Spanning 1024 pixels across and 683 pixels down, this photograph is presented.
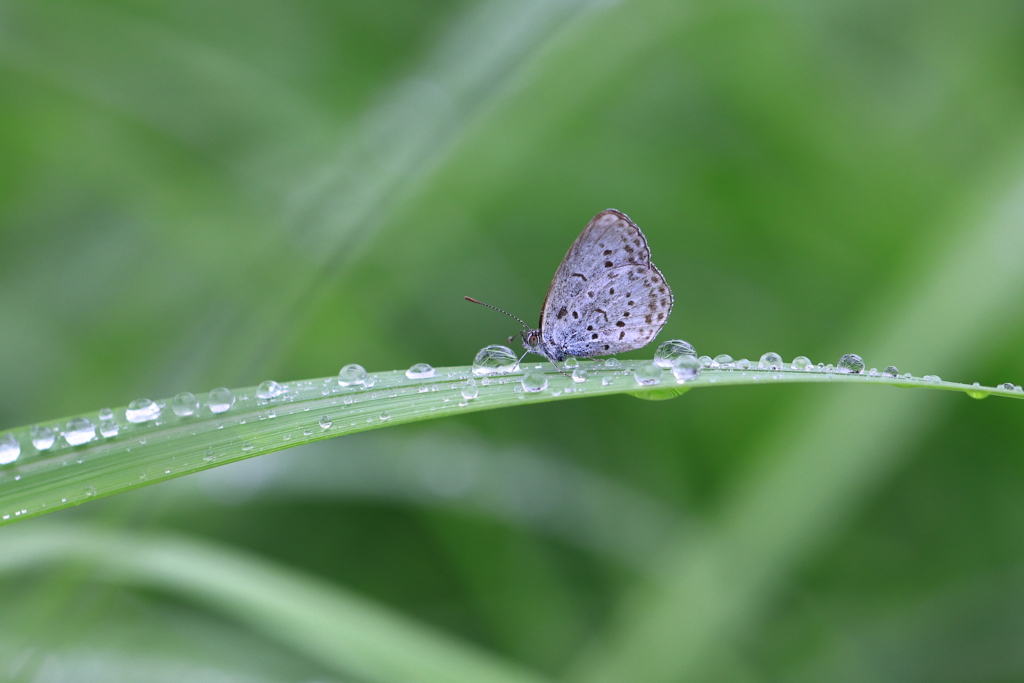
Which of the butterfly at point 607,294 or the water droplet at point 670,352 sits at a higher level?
the butterfly at point 607,294

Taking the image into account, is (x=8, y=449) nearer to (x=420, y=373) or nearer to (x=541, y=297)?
(x=420, y=373)

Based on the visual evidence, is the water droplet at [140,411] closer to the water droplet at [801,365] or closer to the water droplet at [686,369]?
the water droplet at [686,369]

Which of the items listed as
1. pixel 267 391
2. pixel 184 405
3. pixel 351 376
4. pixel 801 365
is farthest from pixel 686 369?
pixel 184 405

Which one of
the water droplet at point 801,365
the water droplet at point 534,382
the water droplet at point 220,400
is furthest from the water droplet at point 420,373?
the water droplet at point 801,365

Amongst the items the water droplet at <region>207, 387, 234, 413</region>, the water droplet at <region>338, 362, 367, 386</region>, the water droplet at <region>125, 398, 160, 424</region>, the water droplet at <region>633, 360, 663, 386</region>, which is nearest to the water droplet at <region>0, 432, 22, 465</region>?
the water droplet at <region>125, 398, 160, 424</region>

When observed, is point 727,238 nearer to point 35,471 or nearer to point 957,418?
point 957,418
